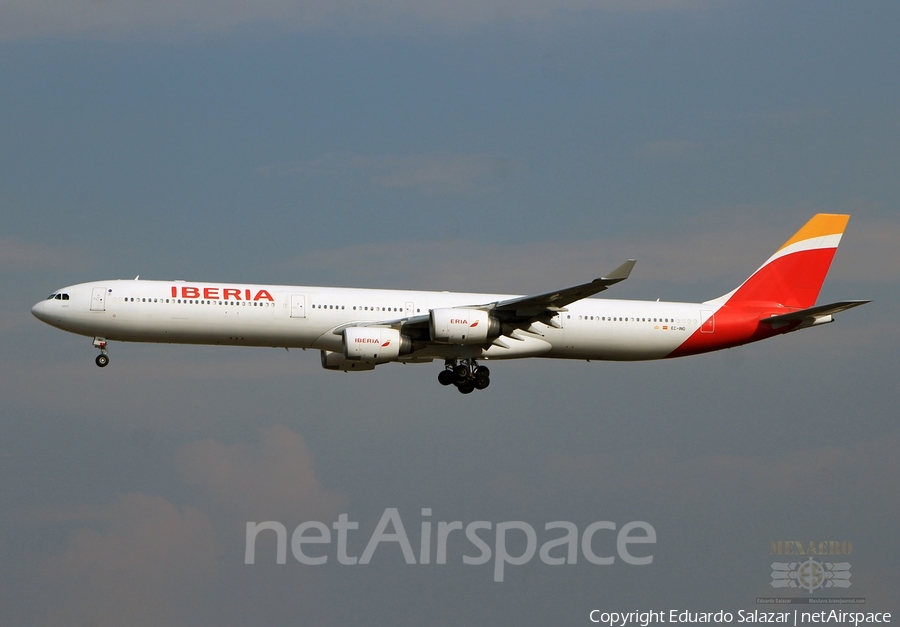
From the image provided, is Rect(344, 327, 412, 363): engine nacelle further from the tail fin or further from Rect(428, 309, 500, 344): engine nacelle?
the tail fin

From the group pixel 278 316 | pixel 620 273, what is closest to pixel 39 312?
pixel 278 316

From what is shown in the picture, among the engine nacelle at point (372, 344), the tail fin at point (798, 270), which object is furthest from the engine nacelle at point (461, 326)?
the tail fin at point (798, 270)

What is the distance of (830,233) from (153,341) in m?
31.9

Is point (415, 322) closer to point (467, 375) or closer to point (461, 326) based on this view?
point (461, 326)

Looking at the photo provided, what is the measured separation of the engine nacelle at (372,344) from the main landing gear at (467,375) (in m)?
3.69

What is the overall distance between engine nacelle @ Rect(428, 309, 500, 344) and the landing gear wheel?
333 centimetres

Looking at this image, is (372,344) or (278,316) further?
(278,316)

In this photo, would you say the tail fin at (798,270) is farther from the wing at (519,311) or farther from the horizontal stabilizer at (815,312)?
the wing at (519,311)

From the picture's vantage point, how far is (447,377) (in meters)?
50.0

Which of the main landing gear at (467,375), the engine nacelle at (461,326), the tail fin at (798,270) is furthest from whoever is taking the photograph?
the tail fin at (798,270)

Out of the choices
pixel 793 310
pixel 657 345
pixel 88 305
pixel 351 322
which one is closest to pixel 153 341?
pixel 88 305

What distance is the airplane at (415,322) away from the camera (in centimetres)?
4609

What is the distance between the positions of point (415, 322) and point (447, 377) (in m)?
4.28

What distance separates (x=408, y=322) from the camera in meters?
46.8
